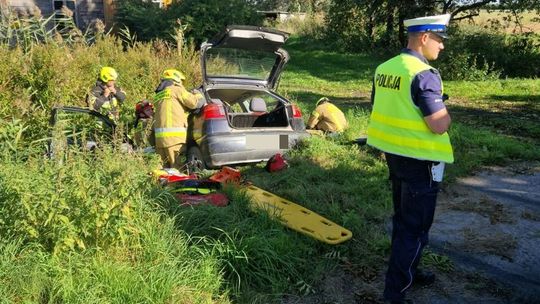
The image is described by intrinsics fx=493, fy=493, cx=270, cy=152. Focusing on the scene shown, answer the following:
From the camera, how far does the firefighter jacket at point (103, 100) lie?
7.42m

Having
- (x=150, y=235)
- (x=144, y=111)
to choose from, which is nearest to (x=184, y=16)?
(x=144, y=111)

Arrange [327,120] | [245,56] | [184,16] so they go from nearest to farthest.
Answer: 1. [245,56]
2. [327,120]
3. [184,16]

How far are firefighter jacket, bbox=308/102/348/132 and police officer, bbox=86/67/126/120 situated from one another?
3147mm

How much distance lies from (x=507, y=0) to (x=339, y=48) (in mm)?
7593

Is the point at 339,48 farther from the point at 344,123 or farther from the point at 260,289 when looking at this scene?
the point at 260,289

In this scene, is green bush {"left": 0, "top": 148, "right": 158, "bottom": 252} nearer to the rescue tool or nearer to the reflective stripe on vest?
the rescue tool

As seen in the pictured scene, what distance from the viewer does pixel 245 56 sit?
732 centimetres

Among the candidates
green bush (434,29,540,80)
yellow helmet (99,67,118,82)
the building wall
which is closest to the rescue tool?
yellow helmet (99,67,118,82)

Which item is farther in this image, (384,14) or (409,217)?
(384,14)

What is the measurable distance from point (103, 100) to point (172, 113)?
69.6 inches

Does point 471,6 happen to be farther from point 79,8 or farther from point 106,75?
point 106,75

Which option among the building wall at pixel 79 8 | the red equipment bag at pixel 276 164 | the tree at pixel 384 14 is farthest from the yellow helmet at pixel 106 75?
the tree at pixel 384 14

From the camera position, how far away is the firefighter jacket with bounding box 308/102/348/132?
26.1 feet

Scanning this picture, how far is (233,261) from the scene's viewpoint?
144 inches
